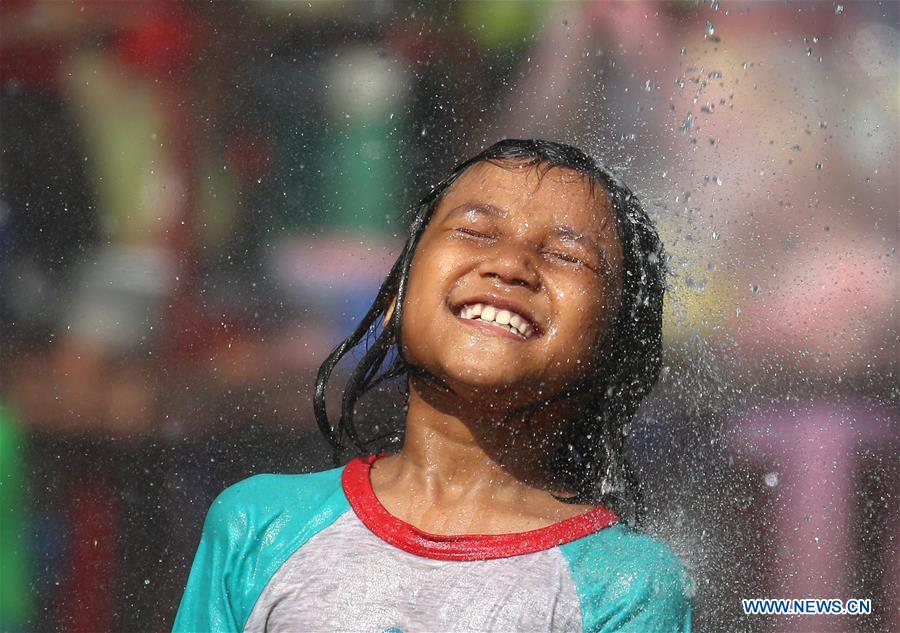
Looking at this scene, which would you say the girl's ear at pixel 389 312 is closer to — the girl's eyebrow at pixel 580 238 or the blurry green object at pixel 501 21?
the girl's eyebrow at pixel 580 238

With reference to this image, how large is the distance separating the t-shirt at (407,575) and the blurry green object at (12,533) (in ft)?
3.17

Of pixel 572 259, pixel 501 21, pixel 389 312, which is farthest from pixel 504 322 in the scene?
pixel 501 21

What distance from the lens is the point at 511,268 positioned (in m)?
1.89

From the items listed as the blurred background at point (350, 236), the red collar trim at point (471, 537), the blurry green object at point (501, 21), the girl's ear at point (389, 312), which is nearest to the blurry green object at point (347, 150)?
the blurred background at point (350, 236)

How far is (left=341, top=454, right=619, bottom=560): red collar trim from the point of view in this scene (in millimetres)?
1822

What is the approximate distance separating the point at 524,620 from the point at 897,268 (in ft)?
5.41

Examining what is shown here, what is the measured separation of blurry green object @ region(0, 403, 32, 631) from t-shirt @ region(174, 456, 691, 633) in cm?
97

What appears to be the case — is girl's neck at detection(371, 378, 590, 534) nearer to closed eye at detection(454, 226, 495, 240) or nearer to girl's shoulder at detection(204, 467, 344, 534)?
girl's shoulder at detection(204, 467, 344, 534)

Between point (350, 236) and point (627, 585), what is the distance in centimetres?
133

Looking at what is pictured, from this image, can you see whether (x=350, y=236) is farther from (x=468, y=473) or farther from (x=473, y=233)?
(x=468, y=473)

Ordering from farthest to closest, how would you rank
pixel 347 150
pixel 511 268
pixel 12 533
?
pixel 347 150
pixel 12 533
pixel 511 268

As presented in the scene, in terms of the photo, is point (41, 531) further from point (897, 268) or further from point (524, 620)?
point (897, 268)

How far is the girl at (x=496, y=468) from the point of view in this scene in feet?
5.88

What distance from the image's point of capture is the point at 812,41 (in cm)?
295
